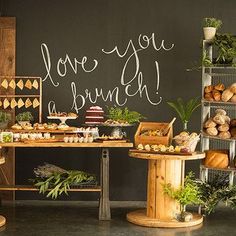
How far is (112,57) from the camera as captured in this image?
8.96 metres

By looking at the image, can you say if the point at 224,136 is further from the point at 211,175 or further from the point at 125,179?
the point at 125,179

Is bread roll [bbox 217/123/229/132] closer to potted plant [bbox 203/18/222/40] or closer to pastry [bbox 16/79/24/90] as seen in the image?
potted plant [bbox 203/18/222/40]

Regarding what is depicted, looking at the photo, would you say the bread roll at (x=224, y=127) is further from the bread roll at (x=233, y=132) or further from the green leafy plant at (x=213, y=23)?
the green leafy plant at (x=213, y=23)

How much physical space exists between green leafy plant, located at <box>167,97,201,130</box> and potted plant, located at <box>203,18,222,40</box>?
0.89 metres

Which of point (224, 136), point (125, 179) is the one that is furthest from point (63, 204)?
point (224, 136)

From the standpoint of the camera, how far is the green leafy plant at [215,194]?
311 inches

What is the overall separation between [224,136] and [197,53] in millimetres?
1509

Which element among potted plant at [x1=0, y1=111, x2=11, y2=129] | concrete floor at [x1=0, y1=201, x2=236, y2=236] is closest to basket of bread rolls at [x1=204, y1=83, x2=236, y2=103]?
concrete floor at [x1=0, y1=201, x2=236, y2=236]

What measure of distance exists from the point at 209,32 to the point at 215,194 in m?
2.11

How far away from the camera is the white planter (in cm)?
817

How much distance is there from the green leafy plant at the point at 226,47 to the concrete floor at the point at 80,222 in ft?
6.74

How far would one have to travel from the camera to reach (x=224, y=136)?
8031mm

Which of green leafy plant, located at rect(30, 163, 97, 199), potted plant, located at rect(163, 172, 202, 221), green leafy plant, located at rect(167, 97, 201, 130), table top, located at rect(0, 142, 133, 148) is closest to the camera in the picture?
potted plant, located at rect(163, 172, 202, 221)

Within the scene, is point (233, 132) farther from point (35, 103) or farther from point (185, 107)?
point (35, 103)
